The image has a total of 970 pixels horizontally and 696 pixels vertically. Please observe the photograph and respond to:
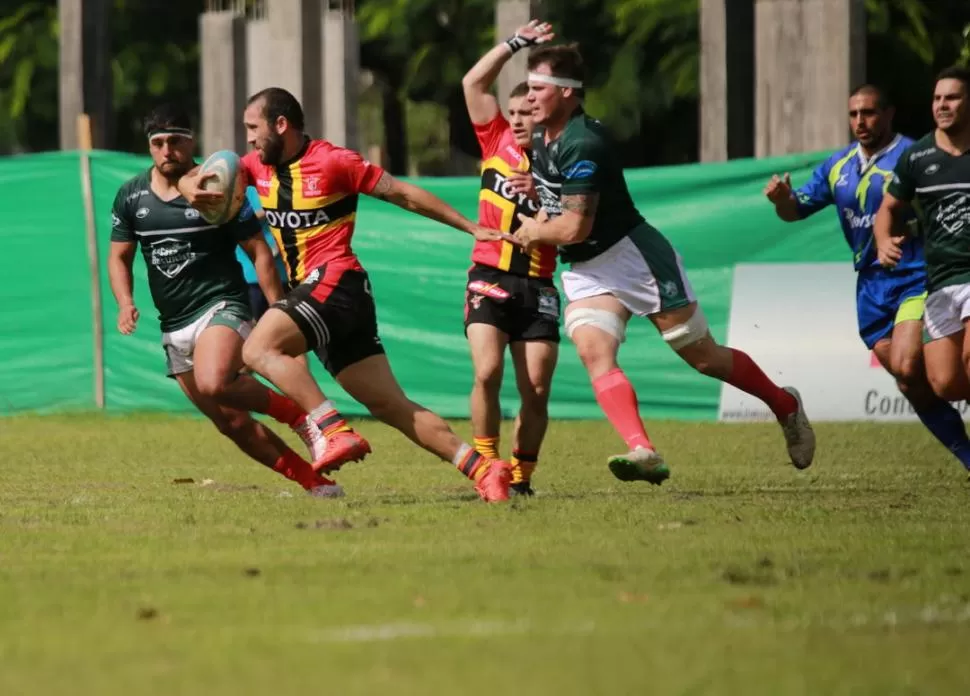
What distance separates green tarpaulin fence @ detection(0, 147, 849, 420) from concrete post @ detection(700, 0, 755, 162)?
0.66 m

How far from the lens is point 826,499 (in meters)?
9.98

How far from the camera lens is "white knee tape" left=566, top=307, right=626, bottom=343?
9.87m

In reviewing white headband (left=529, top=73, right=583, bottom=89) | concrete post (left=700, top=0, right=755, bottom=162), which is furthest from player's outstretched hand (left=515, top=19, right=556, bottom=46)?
concrete post (left=700, top=0, right=755, bottom=162)

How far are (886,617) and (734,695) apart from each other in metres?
1.24

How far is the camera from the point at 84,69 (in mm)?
19000

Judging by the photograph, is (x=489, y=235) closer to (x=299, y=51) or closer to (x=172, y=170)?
(x=172, y=170)

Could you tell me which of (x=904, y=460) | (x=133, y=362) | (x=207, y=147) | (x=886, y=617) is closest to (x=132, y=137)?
(x=207, y=147)

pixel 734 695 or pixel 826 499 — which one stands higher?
pixel 734 695

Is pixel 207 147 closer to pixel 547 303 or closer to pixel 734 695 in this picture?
pixel 547 303

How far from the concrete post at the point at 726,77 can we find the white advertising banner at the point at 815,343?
4.62 feet

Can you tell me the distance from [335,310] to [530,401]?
1293 mm

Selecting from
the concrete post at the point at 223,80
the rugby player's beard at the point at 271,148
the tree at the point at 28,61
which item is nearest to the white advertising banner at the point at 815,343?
the concrete post at the point at 223,80

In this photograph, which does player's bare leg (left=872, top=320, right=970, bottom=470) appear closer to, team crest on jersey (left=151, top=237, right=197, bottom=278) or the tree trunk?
team crest on jersey (left=151, top=237, right=197, bottom=278)

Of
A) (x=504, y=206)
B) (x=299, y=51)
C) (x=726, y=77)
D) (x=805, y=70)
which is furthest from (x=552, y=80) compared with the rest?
(x=299, y=51)
